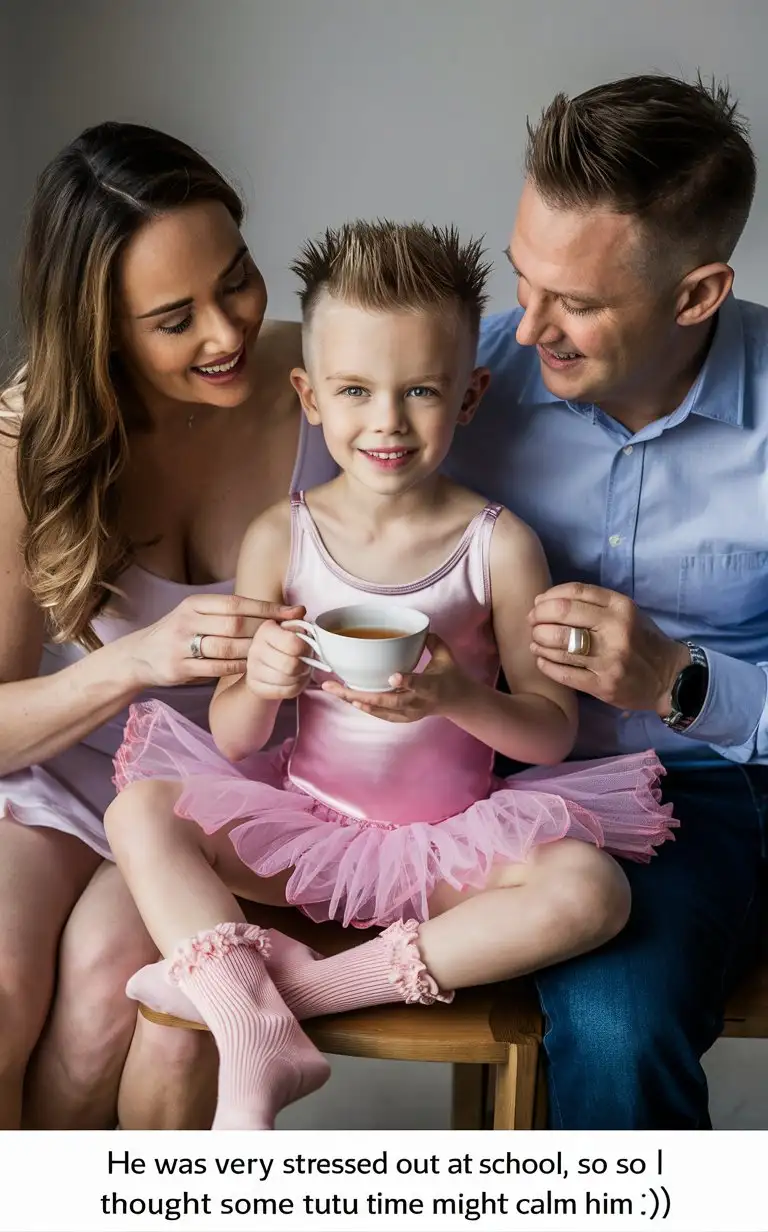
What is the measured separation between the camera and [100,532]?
1.32 metres

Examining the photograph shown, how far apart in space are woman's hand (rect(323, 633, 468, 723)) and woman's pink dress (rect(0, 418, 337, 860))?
0.37 m

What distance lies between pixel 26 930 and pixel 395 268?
0.72 metres

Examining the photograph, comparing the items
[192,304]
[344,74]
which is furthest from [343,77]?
[192,304]

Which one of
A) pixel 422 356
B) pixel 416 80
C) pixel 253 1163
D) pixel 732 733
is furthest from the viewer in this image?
pixel 416 80

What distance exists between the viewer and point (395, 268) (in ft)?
3.80

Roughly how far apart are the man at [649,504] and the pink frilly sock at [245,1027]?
0.23 m

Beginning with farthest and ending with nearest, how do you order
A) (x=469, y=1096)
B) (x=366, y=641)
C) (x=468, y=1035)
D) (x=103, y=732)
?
(x=469, y=1096) → (x=103, y=732) → (x=468, y=1035) → (x=366, y=641)

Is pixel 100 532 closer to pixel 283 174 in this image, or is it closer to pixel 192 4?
pixel 283 174

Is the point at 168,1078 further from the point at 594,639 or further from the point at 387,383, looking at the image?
the point at 387,383

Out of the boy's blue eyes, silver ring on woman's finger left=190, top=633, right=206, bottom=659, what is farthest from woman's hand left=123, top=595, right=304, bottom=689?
the boy's blue eyes

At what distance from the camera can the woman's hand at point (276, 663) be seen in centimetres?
108

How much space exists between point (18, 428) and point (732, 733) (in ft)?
2.67

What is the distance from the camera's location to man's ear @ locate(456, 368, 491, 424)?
1.24m

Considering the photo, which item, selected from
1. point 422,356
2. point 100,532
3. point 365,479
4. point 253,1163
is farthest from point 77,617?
point 253,1163
